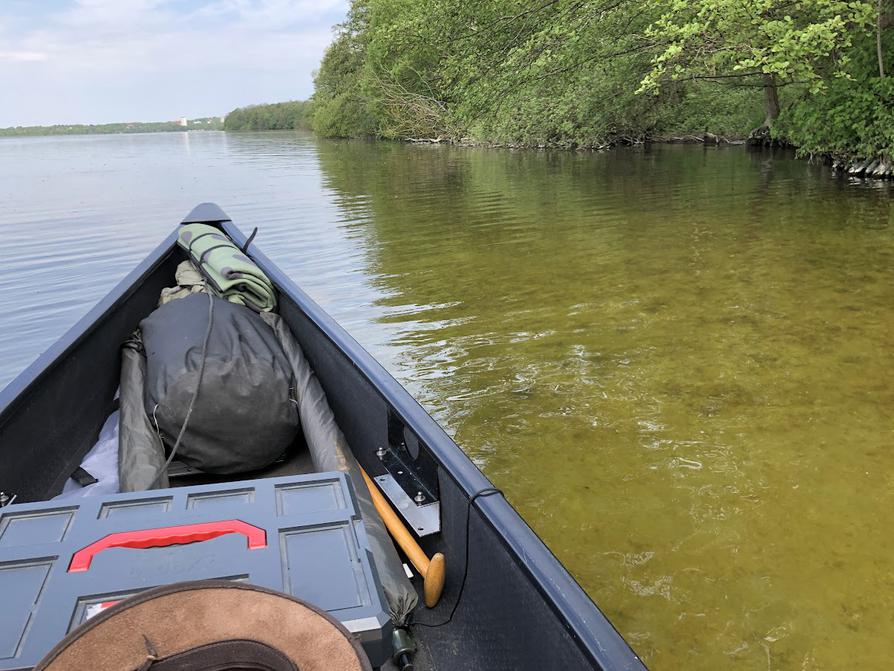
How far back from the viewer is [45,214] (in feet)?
46.6

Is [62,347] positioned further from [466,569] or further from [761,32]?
[761,32]

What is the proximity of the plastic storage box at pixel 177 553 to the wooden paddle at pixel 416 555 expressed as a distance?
38 cm

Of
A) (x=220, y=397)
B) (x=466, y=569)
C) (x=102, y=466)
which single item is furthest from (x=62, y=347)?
(x=466, y=569)

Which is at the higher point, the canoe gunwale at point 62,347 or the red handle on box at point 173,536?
the canoe gunwale at point 62,347

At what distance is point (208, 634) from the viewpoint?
1.26 metres

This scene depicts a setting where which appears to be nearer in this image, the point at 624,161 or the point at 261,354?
the point at 261,354

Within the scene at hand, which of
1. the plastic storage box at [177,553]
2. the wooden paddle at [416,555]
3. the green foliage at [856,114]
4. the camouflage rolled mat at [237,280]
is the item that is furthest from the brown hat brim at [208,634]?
the green foliage at [856,114]

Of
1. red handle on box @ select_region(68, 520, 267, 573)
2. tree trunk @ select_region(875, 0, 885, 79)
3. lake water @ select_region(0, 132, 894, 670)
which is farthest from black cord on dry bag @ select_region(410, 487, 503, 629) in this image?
tree trunk @ select_region(875, 0, 885, 79)

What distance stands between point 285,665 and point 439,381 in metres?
3.78

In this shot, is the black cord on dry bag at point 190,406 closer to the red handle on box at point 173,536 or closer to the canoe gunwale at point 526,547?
the canoe gunwale at point 526,547

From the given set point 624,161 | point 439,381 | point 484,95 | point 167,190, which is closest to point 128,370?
point 439,381

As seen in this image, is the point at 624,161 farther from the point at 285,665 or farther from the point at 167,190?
the point at 285,665

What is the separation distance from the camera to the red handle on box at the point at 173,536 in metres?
1.60

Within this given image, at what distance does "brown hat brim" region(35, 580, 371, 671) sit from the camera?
1197mm
